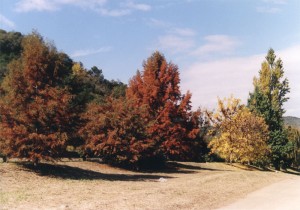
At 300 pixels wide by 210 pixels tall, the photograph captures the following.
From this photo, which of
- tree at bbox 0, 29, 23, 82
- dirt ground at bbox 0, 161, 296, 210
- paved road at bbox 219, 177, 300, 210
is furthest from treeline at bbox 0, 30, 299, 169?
tree at bbox 0, 29, 23, 82

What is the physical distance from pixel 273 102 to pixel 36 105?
4216 centimetres

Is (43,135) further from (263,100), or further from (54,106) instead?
(263,100)

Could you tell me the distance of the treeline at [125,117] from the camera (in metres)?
21.3

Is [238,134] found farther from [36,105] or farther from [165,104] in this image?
[36,105]

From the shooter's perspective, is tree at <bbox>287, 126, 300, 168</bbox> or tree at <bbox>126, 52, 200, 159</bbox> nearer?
tree at <bbox>126, 52, 200, 159</bbox>

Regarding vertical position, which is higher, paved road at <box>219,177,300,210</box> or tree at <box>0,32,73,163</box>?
tree at <box>0,32,73,163</box>

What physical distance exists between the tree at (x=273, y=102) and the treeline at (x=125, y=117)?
0.43 feet

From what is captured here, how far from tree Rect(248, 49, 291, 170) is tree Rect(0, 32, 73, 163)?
A: 3552cm

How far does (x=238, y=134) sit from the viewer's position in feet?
136

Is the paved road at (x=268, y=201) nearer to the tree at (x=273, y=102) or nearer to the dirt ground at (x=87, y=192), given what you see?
the dirt ground at (x=87, y=192)

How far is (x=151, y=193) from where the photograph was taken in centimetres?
1694

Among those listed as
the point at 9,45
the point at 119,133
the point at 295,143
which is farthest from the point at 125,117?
the point at 9,45

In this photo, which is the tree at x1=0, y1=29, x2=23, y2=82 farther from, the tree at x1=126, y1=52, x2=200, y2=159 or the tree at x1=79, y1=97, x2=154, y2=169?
the tree at x1=79, y1=97, x2=154, y2=169

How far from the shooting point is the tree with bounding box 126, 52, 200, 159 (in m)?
34.6
